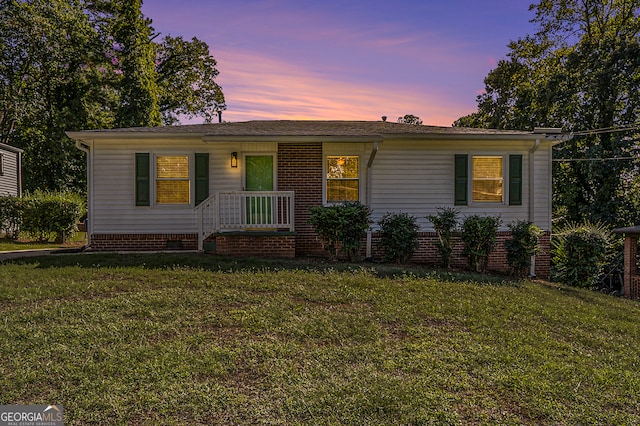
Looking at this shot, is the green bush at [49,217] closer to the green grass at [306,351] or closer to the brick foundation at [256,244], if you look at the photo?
the green grass at [306,351]

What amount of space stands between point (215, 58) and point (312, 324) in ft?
85.6

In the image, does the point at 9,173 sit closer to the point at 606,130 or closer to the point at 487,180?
the point at 487,180

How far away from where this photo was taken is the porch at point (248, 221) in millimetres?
8477

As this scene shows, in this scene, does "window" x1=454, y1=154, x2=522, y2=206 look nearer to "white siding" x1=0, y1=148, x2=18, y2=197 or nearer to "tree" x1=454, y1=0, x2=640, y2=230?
"tree" x1=454, y1=0, x2=640, y2=230

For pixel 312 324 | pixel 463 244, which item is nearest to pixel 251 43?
pixel 463 244

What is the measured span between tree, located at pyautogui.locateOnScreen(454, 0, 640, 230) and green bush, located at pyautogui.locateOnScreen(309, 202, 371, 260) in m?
11.4

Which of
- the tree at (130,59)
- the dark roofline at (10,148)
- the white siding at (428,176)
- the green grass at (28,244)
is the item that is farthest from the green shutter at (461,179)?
the dark roofline at (10,148)

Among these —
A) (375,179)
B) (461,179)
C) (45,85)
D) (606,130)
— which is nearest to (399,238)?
(375,179)

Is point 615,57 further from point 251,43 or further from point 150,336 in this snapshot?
point 150,336

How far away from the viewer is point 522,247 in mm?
8375

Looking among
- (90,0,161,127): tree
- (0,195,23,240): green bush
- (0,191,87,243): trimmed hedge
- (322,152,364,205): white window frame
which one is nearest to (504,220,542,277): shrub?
(322,152,364,205): white window frame

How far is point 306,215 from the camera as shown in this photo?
9492mm

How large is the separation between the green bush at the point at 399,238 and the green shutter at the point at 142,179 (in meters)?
5.68

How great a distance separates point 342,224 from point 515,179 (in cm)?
467
